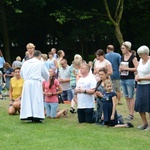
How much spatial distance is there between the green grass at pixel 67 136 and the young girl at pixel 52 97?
1.98 feet

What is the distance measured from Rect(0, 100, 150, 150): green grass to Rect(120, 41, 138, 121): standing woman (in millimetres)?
587

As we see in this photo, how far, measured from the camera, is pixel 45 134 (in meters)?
9.47

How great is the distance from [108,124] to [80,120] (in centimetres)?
91

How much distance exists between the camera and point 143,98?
984 centimetres

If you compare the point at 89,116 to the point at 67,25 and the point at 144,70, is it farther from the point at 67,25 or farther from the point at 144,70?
the point at 67,25

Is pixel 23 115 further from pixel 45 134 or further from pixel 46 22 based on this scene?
pixel 46 22

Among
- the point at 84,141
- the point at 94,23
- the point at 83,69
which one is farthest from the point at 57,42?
the point at 84,141

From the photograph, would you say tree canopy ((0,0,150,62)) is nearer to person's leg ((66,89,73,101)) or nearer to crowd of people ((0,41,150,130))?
person's leg ((66,89,73,101))

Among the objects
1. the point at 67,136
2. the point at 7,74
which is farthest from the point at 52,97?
the point at 7,74

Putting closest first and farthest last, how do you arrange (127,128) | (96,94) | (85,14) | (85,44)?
1. (127,128)
2. (96,94)
3. (85,14)
4. (85,44)

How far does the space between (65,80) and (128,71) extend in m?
4.11

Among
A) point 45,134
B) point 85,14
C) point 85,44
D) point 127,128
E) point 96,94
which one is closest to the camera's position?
point 45,134

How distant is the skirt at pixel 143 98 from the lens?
32.1 feet

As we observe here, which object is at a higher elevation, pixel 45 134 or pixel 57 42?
pixel 57 42
